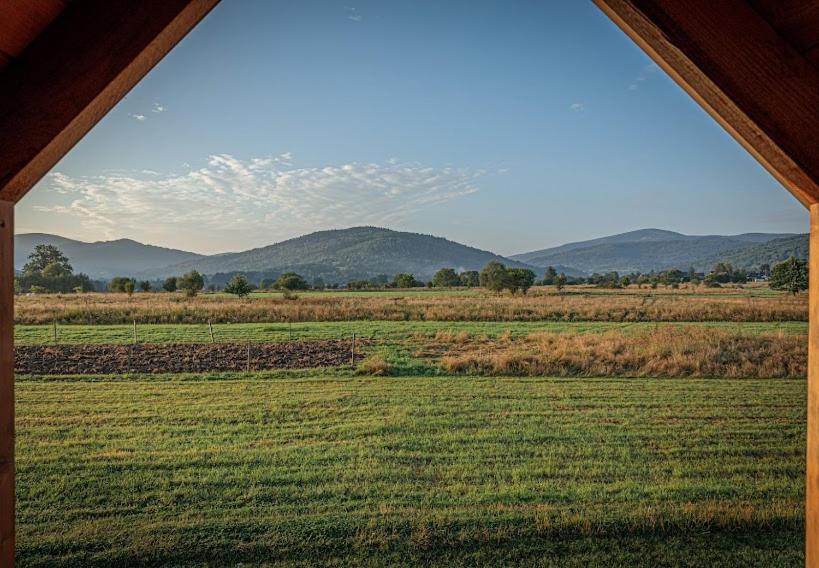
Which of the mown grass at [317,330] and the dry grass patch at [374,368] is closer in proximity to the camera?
the dry grass patch at [374,368]

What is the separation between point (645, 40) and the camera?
2.95ft

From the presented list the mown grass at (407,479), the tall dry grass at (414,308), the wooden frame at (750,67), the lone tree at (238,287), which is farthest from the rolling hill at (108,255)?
the wooden frame at (750,67)

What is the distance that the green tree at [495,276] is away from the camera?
19.0m

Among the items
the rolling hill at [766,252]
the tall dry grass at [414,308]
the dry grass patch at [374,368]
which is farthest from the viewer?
the rolling hill at [766,252]

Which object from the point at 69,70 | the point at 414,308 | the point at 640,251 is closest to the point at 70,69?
the point at 69,70

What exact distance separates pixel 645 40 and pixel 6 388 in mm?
1451

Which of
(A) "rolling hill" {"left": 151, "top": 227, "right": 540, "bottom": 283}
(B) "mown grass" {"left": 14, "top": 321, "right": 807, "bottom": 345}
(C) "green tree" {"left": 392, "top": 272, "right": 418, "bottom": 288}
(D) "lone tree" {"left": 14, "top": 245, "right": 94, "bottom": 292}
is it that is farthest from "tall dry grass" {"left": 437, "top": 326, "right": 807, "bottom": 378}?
(D) "lone tree" {"left": 14, "top": 245, "right": 94, "bottom": 292}

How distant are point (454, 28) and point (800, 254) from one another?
1178cm

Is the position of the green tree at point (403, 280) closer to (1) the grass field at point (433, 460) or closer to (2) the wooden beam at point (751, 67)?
(1) the grass field at point (433, 460)

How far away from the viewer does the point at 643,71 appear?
606 inches

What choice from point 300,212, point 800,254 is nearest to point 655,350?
point 800,254

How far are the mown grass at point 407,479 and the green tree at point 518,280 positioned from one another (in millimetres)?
11336

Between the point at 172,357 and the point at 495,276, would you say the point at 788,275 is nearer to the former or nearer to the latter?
the point at 495,276

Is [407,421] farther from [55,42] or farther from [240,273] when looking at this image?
[240,273]
